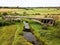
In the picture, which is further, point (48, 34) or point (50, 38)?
point (48, 34)

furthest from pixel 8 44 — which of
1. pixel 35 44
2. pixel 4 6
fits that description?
pixel 4 6

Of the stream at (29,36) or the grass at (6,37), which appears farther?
the stream at (29,36)

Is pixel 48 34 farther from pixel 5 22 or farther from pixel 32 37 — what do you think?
pixel 5 22

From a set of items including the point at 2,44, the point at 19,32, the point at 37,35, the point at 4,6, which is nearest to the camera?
the point at 2,44

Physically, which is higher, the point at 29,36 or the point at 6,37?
the point at 6,37

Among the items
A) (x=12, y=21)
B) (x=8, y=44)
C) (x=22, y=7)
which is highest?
(x=8, y=44)

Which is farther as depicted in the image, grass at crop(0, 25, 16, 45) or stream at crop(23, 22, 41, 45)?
stream at crop(23, 22, 41, 45)

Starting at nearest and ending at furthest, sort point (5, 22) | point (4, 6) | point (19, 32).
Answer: point (19, 32), point (5, 22), point (4, 6)

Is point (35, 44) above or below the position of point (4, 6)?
above

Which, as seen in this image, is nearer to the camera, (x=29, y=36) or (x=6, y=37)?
(x=6, y=37)
